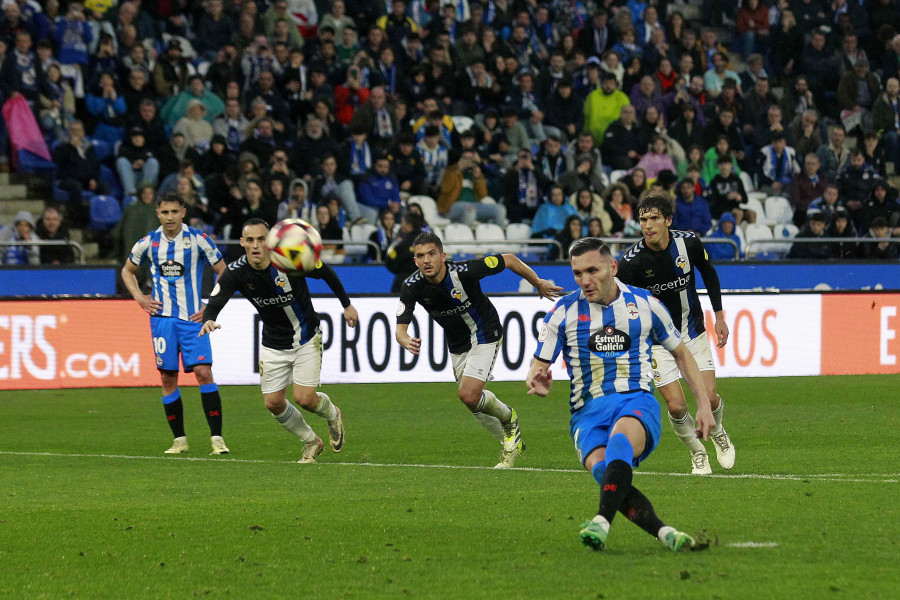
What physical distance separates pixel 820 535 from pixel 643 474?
2.57m

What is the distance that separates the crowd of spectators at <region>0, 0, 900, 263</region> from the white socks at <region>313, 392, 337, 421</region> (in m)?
7.83

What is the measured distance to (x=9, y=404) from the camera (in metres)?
14.9

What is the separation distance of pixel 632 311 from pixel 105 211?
13.5 meters

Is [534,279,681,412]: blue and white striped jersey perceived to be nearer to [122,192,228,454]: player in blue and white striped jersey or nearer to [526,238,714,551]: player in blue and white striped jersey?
[526,238,714,551]: player in blue and white striped jersey

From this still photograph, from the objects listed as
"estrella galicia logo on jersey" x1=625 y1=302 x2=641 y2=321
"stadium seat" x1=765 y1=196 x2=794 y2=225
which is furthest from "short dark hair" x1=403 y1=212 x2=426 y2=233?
"estrella galicia logo on jersey" x1=625 y1=302 x2=641 y2=321

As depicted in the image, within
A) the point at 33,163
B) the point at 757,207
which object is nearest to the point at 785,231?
the point at 757,207

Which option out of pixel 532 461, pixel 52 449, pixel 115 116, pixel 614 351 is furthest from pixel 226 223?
pixel 614 351

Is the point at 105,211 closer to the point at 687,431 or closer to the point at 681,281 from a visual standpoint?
the point at 681,281

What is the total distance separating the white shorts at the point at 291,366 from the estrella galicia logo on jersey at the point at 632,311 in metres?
4.33

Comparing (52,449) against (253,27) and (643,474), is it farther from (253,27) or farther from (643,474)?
(253,27)

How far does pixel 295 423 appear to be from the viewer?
35.1ft

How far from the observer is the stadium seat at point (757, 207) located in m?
22.1

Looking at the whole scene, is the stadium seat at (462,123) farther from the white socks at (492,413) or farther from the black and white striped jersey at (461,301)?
the white socks at (492,413)

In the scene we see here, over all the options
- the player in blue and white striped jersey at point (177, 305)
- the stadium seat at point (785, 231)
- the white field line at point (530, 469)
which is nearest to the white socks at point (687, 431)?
A: the white field line at point (530, 469)
